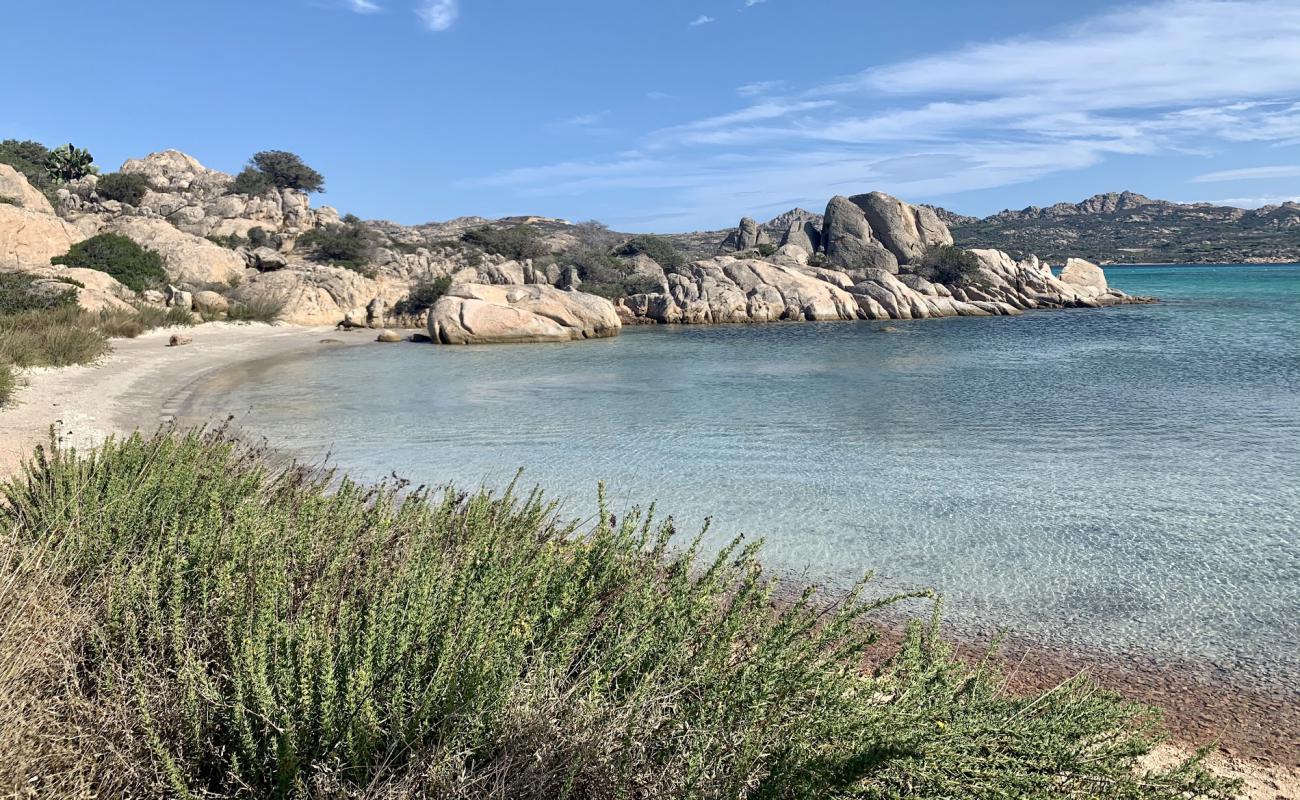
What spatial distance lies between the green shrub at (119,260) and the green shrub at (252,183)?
21.5m

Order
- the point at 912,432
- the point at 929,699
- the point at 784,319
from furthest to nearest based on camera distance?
the point at 784,319
the point at 912,432
the point at 929,699

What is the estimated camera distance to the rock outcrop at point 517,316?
3272 centimetres

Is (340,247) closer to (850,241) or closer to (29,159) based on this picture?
(29,159)

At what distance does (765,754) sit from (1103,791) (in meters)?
1.33

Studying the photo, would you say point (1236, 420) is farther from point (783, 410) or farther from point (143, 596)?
point (143, 596)

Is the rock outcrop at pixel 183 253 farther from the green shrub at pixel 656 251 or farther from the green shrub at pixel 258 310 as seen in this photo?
the green shrub at pixel 656 251

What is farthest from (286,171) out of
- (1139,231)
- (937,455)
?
(1139,231)

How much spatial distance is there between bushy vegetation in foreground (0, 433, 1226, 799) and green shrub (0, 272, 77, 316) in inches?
909


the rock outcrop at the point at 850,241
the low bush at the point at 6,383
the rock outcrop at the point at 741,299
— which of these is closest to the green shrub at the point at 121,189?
the rock outcrop at the point at 741,299

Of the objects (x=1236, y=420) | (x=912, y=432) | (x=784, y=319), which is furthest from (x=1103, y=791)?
(x=784, y=319)

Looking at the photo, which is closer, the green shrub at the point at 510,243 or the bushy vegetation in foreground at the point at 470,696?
the bushy vegetation in foreground at the point at 470,696

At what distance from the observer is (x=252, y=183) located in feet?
192

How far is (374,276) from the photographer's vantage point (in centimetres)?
4541

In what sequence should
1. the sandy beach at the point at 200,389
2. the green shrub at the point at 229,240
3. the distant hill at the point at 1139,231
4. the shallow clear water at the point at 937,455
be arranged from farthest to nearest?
the distant hill at the point at 1139,231
the green shrub at the point at 229,240
the shallow clear water at the point at 937,455
the sandy beach at the point at 200,389
